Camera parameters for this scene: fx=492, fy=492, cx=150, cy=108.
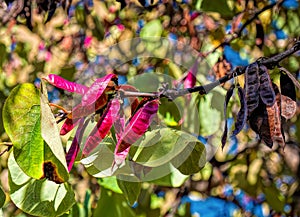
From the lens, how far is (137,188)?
0.67m

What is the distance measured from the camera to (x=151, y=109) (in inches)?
21.6

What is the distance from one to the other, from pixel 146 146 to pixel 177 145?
0.04 meters

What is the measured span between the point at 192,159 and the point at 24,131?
0.21 metres

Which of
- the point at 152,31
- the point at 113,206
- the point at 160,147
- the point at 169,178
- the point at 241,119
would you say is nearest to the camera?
the point at 241,119

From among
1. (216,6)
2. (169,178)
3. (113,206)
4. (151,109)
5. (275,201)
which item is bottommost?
(275,201)

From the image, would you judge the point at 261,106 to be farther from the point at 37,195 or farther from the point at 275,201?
the point at 275,201

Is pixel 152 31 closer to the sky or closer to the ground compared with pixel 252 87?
closer to the ground

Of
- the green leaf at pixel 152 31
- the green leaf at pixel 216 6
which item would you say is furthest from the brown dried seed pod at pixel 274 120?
the green leaf at pixel 152 31

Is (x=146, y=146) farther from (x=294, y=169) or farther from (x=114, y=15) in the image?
(x=114, y=15)

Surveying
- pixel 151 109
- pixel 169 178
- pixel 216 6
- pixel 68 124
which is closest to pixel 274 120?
pixel 151 109

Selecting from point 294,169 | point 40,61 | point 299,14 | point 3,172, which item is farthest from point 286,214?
point 40,61

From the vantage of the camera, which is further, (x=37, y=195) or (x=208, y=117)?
(x=208, y=117)

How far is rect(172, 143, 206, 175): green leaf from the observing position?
0.61 m

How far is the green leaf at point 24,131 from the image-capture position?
524mm
